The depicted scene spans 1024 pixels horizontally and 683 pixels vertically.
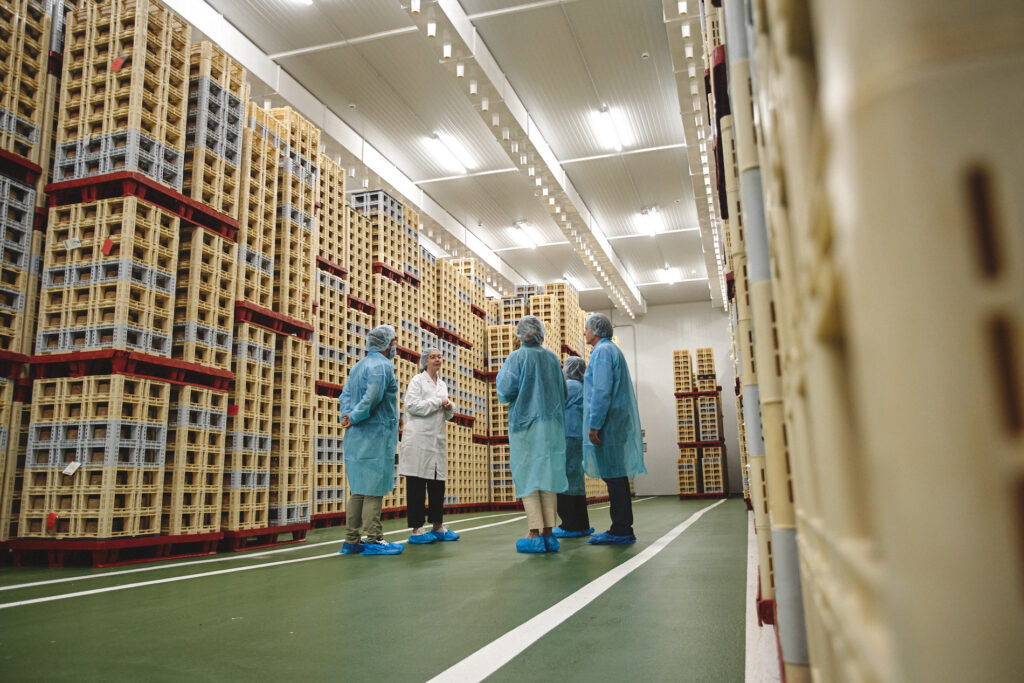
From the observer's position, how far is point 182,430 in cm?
655

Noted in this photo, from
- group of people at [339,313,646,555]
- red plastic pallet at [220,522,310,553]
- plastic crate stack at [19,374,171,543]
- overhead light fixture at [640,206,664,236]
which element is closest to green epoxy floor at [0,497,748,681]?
plastic crate stack at [19,374,171,543]

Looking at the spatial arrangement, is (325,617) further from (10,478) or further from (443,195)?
(443,195)

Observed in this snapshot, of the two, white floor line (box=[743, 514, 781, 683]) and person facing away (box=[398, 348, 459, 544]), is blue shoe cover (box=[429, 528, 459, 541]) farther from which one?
white floor line (box=[743, 514, 781, 683])

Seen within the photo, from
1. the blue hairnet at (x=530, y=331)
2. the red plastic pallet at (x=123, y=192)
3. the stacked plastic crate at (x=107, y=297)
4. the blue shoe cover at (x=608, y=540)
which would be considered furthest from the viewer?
the blue hairnet at (x=530, y=331)

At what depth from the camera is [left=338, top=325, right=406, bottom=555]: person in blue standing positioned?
677 centimetres

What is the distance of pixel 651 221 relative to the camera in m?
20.0

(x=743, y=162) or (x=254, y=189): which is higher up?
(x=254, y=189)

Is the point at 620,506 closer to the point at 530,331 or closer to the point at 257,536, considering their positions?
the point at 530,331

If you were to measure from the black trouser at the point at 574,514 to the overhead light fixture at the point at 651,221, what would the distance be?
41.4ft

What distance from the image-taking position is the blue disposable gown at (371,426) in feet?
22.4

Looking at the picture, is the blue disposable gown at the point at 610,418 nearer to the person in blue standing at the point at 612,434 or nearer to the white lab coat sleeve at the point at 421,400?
the person in blue standing at the point at 612,434

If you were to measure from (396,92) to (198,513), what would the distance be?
976cm

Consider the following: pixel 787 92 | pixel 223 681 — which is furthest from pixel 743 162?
pixel 223 681

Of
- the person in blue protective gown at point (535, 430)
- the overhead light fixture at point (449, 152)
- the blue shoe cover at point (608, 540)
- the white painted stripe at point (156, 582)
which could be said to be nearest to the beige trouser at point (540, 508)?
the person in blue protective gown at point (535, 430)
